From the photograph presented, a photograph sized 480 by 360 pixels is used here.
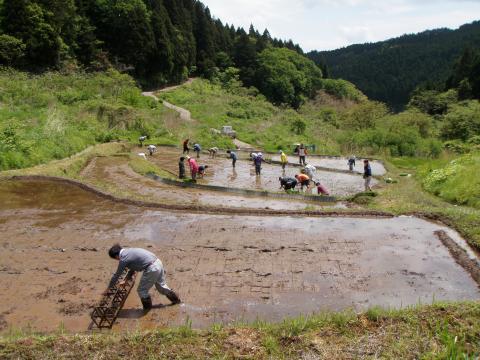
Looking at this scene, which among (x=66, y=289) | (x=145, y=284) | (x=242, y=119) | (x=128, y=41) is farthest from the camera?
(x=128, y=41)

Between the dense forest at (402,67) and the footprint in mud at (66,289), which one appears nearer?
the footprint in mud at (66,289)

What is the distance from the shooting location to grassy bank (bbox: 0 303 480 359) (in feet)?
20.0

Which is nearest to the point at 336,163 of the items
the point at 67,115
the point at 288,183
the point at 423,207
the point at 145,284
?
the point at 288,183

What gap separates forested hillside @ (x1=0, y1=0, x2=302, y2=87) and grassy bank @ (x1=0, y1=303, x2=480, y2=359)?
35022 mm

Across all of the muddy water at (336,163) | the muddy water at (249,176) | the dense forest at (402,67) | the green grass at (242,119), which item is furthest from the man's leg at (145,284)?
the dense forest at (402,67)

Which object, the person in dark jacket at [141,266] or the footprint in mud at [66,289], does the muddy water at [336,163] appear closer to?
the footprint in mud at [66,289]

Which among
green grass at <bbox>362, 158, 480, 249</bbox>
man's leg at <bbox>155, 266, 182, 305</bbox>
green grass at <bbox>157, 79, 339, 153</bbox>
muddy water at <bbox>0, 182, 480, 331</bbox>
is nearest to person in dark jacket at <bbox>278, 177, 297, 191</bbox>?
green grass at <bbox>362, 158, 480, 249</bbox>

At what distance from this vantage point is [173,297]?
8.02 meters

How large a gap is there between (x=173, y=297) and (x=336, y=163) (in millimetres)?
22335

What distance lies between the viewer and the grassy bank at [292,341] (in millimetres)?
6109

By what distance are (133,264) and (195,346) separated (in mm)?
1957

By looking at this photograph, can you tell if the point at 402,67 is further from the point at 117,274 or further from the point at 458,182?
the point at 117,274

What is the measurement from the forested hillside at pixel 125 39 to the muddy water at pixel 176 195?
69.8 feet

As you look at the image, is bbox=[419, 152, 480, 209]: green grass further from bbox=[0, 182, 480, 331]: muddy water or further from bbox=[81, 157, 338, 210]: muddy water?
bbox=[81, 157, 338, 210]: muddy water
